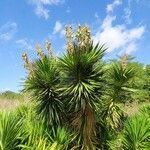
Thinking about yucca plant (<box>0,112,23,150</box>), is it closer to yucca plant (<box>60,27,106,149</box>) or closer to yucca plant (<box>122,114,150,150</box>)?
yucca plant (<box>60,27,106,149</box>)

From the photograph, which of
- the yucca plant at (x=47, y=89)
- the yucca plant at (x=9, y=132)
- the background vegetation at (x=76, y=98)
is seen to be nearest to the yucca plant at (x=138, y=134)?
the background vegetation at (x=76, y=98)

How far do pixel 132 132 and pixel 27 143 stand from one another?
2745 millimetres

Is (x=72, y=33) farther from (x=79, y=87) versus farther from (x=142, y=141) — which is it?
(x=142, y=141)

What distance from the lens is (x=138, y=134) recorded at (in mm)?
11703

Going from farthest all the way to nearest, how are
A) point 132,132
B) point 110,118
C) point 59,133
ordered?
point 110,118 < point 132,132 < point 59,133

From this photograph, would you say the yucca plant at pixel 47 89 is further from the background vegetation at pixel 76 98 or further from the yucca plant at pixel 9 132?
the yucca plant at pixel 9 132

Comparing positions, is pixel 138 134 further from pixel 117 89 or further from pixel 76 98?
pixel 76 98

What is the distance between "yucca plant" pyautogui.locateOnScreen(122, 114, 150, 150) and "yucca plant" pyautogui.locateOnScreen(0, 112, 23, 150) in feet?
9.47

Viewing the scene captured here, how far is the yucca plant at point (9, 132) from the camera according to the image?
9.81m

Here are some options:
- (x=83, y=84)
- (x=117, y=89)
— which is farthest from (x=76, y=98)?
(x=117, y=89)

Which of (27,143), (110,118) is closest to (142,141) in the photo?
(110,118)

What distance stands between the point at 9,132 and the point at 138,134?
3.39 meters

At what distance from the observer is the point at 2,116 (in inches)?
396

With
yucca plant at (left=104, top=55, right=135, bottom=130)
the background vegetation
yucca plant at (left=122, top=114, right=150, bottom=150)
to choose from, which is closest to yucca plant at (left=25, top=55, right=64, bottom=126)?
the background vegetation
